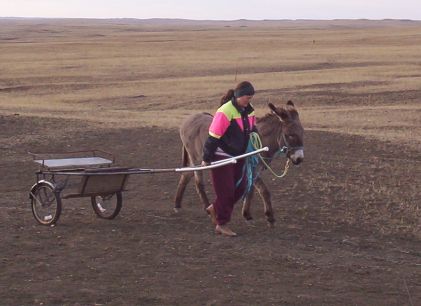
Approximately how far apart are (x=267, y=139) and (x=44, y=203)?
9.46 feet

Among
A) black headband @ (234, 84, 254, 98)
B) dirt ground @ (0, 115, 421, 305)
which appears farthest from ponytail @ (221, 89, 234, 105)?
dirt ground @ (0, 115, 421, 305)

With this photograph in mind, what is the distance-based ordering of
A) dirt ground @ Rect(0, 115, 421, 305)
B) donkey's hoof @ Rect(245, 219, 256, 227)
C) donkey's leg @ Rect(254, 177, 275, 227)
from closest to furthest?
dirt ground @ Rect(0, 115, 421, 305), donkey's leg @ Rect(254, 177, 275, 227), donkey's hoof @ Rect(245, 219, 256, 227)

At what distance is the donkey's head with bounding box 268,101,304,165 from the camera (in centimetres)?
916

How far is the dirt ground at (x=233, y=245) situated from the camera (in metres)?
6.76

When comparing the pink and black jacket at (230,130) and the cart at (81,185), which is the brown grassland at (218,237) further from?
the pink and black jacket at (230,130)

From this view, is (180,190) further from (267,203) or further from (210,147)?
(210,147)

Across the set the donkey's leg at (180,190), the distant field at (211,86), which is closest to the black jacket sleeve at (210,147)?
the donkey's leg at (180,190)

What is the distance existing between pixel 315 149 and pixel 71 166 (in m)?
5.91

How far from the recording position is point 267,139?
959 centimetres

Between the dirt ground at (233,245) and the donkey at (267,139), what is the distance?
0.30m

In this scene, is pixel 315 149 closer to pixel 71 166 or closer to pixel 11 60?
pixel 71 166

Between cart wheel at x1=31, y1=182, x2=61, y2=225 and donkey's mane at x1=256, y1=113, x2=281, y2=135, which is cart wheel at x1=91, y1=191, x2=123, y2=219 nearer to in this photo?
cart wheel at x1=31, y1=182, x2=61, y2=225

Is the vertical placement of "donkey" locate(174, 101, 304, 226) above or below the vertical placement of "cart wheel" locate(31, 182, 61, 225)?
above

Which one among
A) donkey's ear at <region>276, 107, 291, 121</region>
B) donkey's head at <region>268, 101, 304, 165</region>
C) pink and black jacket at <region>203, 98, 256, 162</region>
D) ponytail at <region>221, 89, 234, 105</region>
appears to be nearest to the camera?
pink and black jacket at <region>203, 98, 256, 162</region>
